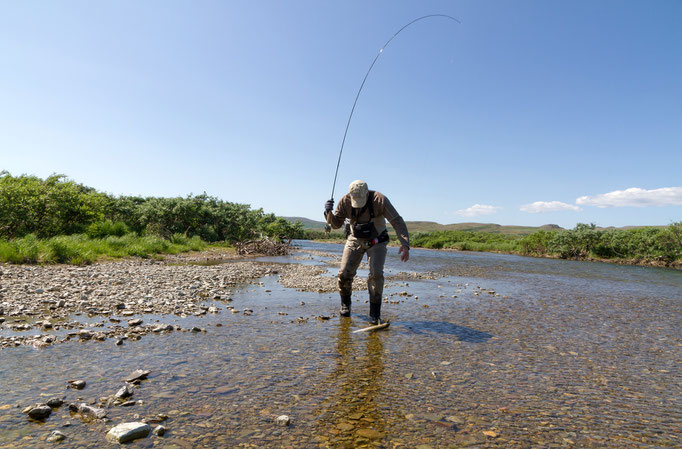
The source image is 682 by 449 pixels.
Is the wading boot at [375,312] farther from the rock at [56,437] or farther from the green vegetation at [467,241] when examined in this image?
the green vegetation at [467,241]

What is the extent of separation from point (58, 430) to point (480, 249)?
2825 inches

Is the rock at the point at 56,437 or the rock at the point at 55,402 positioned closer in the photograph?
the rock at the point at 56,437

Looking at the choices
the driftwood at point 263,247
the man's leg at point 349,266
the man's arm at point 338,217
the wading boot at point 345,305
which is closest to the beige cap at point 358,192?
the man's arm at point 338,217

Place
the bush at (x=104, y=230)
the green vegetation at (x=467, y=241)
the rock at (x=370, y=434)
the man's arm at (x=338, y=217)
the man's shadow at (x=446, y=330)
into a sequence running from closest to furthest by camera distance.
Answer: the rock at (x=370, y=434) < the man's shadow at (x=446, y=330) < the man's arm at (x=338, y=217) < the bush at (x=104, y=230) < the green vegetation at (x=467, y=241)

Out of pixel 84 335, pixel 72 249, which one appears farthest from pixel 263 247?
pixel 84 335

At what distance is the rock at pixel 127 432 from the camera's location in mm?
2932

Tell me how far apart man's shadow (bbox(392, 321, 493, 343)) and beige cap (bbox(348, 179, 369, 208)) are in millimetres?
2780

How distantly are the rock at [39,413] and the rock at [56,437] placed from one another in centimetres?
41

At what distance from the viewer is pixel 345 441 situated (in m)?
3.13

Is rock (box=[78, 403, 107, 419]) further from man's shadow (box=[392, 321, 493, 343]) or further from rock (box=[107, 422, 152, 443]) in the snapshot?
man's shadow (box=[392, 321, 493, 343])

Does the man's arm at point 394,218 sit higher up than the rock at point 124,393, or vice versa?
the man's arm at point 394,218

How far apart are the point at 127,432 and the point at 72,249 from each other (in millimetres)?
16651

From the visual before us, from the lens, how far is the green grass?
46.1 feet

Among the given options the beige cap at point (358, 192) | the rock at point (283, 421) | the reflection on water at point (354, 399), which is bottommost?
the reflection on water at point (354, 399)
